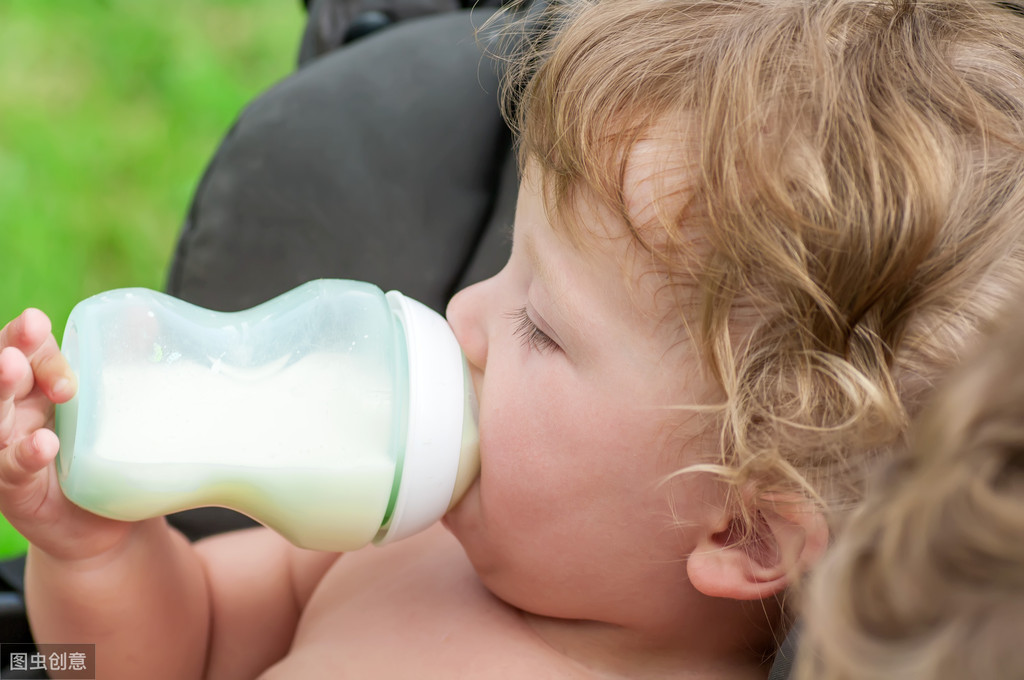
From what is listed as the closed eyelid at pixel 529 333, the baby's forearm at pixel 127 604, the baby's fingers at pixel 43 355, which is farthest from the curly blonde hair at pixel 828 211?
the baby's forearm at pixel 127 604

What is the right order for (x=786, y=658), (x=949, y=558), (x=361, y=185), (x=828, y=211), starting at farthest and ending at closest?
(x=361, y=185) < (x=786, y=658) < (x=828, y=211) < (x=949, y=558)

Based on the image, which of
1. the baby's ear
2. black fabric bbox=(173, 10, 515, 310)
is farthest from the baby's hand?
the baby's ear

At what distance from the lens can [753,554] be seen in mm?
816

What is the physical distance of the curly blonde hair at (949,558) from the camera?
1.49 feet

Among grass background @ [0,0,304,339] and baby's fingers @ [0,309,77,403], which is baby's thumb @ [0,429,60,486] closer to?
baby's fingers @ [0,309,77,403]

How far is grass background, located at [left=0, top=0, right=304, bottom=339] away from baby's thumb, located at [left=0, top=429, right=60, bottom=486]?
115cm

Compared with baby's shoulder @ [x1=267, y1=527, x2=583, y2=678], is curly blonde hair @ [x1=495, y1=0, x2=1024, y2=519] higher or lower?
higher

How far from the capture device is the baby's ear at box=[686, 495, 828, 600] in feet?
2.56

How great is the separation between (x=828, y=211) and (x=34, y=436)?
596 millimetres

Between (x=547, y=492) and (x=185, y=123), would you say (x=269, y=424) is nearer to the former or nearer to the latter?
(x=547, y=492)

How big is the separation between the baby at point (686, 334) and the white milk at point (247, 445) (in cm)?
5

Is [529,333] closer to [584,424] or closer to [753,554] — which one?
[584,424]

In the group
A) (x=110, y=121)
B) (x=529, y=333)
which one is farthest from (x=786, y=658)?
(x=110, y=121)

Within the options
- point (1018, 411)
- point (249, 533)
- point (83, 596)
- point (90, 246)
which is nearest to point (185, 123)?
point (90, 246)
